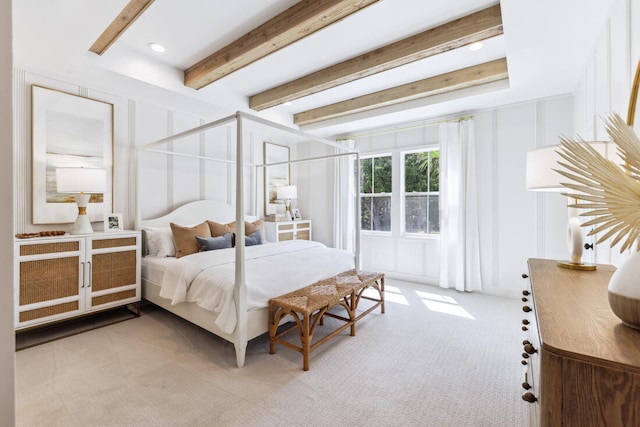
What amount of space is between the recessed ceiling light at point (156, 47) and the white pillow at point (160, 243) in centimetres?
191

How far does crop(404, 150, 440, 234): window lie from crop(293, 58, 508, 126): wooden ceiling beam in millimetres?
1063

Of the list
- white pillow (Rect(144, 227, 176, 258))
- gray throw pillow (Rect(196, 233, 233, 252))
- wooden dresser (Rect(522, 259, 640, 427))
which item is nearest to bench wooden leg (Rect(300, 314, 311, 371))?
wooden dresser (Rect(522, 259, 640, 427))

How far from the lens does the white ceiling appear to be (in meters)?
2.01

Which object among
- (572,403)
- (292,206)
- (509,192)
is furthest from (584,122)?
(292,206)

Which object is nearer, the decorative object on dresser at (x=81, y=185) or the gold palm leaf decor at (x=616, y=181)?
the gold palm leaf decor at (x=616, y=181)

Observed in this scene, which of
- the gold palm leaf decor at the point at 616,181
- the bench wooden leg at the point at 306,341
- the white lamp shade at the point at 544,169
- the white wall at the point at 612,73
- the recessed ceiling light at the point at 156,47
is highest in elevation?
the recessed ceiling light at the point at 156,47

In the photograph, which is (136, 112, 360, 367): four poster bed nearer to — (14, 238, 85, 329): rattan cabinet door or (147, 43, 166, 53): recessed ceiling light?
(14, 238, 85, 329): rattan cabinet door

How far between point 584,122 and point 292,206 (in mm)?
4386

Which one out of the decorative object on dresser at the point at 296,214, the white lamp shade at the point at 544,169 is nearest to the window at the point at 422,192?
the decorative object on dresser at the point at 296,214

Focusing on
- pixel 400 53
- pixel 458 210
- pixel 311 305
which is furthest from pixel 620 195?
pixel 458 210

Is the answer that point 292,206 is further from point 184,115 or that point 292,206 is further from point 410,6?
point 410,6

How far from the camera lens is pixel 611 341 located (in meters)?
0.78

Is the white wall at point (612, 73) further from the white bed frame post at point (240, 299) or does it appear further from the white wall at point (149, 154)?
the white wall at point (149, 154)

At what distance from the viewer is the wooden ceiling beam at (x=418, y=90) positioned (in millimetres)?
3043
